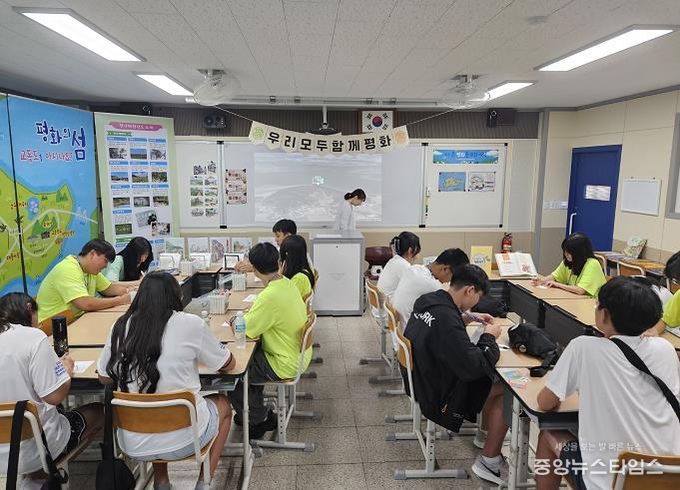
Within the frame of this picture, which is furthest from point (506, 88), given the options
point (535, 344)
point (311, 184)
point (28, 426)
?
point (28, 426)

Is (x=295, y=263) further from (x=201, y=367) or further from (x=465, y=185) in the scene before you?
(x=465, y=185)

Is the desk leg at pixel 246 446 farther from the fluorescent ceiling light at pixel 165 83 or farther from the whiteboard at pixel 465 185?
the whiteboard at pixel 465 185

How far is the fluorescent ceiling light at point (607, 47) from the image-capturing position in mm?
2795

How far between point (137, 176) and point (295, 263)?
3.35 metres

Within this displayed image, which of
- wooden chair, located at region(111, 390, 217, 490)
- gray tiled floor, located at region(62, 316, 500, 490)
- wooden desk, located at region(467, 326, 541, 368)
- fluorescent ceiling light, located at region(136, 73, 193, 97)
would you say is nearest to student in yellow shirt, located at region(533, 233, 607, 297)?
wooden desk, located at region(467, 326, 541, 368)

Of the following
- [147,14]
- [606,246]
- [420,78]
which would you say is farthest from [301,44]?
[606,246]

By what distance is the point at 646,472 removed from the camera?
149cm

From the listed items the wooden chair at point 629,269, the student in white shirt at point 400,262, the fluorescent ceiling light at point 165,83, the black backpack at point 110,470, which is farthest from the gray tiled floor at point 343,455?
the fluorescent ceiling light at point 165,83

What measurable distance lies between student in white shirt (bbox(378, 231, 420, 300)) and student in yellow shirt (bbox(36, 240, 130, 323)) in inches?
82.0

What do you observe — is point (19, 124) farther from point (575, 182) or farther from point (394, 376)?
point (575, 182)

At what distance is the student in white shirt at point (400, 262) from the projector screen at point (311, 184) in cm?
309

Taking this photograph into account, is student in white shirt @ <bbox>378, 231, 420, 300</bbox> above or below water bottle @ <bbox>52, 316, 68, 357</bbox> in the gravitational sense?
above

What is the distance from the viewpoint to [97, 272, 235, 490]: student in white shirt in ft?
6.09

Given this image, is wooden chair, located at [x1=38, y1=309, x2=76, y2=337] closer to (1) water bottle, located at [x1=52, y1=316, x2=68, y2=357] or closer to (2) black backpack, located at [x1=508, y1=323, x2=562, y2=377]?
(1) water bottle, located at [x1=52, y1=316, x2=68, y2=357]
